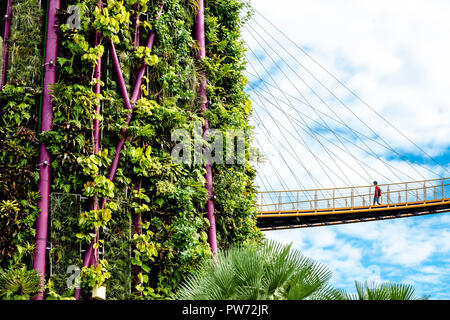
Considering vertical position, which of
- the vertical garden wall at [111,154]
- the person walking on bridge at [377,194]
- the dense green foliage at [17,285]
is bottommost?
the dense green foliage at [17,285]

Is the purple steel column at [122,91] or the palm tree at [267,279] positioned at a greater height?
the purple steel column at [122,91]

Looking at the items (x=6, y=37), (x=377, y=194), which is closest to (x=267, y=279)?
(x=6, y=37)

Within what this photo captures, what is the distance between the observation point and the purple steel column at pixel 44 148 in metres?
6.17

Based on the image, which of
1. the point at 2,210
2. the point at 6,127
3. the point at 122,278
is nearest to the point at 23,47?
the point at 6,127

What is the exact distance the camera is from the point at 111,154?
7090 mm

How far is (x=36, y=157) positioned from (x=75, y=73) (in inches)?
52.8

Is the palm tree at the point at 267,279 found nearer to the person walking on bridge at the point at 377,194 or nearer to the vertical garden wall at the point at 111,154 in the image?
the vertical garden wall at the point at 111,154

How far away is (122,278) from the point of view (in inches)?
267

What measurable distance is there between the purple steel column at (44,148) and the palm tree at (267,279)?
2536 mm

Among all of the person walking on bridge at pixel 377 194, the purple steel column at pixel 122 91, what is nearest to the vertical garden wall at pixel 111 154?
the purple steel column at pixel 122 91

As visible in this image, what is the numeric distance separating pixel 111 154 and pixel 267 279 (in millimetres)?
3605

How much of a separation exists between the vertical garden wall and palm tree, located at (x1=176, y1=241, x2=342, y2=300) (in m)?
2.45
